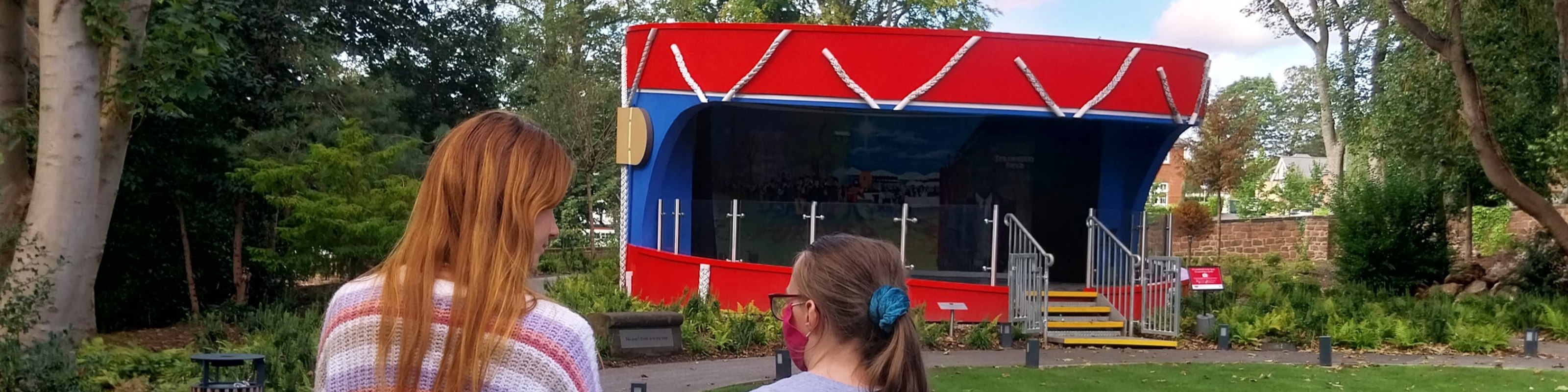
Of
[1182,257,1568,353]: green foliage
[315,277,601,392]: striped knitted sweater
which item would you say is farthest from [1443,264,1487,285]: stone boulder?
[315,277,601,392]: striped knitted sweater

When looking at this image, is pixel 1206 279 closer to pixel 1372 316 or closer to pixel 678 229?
pixel 1372 316

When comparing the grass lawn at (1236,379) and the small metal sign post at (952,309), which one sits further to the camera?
the small metal sign post at (952,309)

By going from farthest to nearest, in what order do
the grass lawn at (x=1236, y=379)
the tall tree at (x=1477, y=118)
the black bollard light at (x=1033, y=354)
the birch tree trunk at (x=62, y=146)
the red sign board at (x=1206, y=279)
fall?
1. the tall tree at (x=1477, y=118)
2. the red sign board at (x=1206, y=279)
3. the black bollard light at (x=1033, y=354)
4. the grass lawn at (x=1236, y=379)
5. the birch tree trunk at (x=62, y=146)

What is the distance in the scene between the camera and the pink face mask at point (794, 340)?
2.73 meters

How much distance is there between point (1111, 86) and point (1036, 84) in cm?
99

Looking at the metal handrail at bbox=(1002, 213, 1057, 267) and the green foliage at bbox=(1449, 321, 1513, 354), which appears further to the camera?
the metal handrail at bbox=(1002, 213, 1057, 267)

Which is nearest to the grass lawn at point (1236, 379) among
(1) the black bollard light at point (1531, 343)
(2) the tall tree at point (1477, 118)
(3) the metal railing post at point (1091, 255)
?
(1) the black bollard light at point (1531, 343)

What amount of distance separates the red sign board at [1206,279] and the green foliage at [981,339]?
247 cm

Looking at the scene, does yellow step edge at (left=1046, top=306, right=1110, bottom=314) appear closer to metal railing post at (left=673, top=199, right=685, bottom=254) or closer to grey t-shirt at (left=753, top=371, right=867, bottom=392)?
metal railing post at (left=673, top=199, right=685, bottom=254)

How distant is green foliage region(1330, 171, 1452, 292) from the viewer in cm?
1995

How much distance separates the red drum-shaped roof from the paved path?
3159 mm

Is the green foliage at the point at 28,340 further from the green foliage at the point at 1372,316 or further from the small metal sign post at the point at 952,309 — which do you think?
the green foliage at the point at 1372,316

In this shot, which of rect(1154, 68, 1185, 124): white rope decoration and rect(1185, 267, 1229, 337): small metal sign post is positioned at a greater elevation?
rect(1154, 68, 1185, 124): white rope decoration

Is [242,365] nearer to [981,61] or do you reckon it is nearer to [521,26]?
[981,61]
